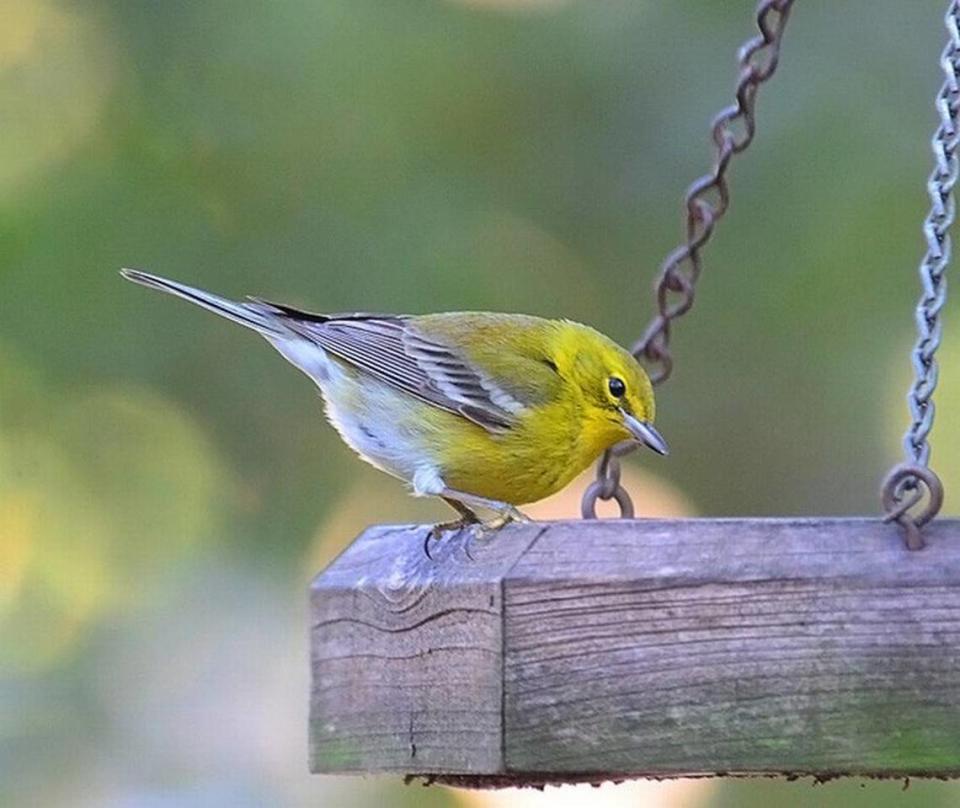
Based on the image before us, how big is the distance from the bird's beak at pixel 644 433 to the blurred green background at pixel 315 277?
190 centimetres

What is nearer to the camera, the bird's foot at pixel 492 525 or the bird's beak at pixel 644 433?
the bird's foot at pixel 492 525

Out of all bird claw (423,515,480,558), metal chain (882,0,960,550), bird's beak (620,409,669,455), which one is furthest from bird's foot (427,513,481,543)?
bird's beak (620,409,669,455)

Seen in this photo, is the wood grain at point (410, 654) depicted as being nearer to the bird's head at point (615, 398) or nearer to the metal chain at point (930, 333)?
the metal chain at point (930, 333)

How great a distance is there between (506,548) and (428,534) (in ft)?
1.06

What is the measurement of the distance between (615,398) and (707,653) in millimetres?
2100

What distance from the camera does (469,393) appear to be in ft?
16.4

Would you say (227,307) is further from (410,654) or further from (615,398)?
(410,654)

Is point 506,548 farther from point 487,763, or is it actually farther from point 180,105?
point 180,105

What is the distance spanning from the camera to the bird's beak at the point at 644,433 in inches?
188

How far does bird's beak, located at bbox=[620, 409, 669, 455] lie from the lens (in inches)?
188

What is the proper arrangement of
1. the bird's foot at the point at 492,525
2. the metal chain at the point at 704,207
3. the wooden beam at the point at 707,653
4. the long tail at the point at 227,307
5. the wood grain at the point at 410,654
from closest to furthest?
the wooden beam at the point at 707,653 < the wood grain at the point at 410,654 < the bird's foot at the point at 492,525 < the metal chain at the point at 704,207 < the long tail at the point at 227,307

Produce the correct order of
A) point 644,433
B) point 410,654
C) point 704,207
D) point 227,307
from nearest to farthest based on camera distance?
point 410,654
point 704,207
point 644,433
point 227,307

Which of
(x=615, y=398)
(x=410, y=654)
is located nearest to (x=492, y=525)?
(x=410, y=654)

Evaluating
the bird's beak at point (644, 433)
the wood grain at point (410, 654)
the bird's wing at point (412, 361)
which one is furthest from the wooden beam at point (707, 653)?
the bird's wing at point (412, 361)
